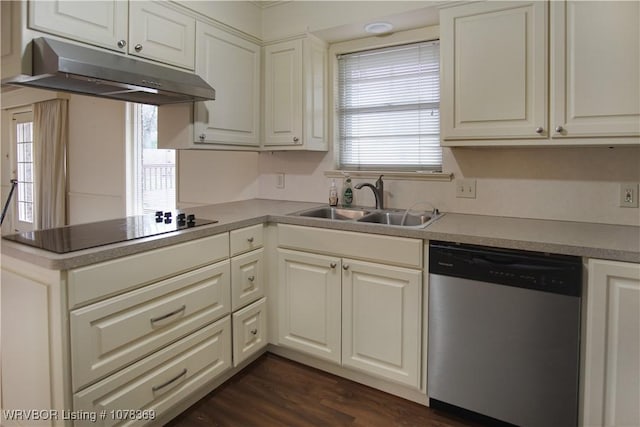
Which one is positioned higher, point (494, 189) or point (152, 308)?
point (494, 189)

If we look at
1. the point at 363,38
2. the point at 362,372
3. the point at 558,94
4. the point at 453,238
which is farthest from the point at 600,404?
the point at 363,38

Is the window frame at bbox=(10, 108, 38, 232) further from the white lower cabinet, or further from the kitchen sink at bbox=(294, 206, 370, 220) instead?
the white lower cabinet

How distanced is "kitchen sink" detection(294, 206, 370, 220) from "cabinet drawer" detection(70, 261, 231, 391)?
2.35ft

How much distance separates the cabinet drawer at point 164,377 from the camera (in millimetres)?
1485

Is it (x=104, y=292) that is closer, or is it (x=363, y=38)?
(x=104, y=292)

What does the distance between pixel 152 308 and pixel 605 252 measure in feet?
5.89

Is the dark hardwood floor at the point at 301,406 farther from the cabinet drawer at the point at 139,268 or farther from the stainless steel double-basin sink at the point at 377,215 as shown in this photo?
the stainless steel double-basin sink at the point at 377,215

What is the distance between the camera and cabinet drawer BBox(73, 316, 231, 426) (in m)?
1.49

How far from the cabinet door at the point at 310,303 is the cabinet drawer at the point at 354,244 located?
6 cm

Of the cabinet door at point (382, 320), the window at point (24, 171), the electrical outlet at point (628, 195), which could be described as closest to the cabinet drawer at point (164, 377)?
the cabinet door at point (382, 320)

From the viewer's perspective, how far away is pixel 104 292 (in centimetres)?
146

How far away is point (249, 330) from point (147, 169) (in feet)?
9.25

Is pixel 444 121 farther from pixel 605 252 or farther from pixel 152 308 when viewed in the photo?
pixel 152 308

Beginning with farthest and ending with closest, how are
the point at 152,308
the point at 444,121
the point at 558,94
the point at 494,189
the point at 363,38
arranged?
1. the point at 363,38
2. the point at 494,189
3. the point at 444,121
4. the point at 558,94
5. the point at 152,308
